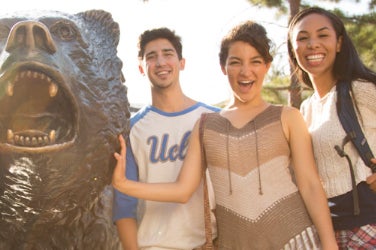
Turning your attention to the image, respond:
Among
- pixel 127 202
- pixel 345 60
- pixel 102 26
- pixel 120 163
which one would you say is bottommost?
pixel 127 202

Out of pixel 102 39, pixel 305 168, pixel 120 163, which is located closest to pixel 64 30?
pixel 102 39

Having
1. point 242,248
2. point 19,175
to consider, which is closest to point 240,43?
point 242,248

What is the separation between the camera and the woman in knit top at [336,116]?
2.25m

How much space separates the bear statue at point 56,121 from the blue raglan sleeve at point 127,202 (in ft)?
1.47

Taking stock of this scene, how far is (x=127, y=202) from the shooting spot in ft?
8.33

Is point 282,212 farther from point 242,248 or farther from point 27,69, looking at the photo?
point 27,69

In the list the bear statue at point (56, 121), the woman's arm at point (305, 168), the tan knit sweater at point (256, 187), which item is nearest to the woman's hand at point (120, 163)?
the bear statue at point (56, 121)

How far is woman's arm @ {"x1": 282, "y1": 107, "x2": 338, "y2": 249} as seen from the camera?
2229 millimetres

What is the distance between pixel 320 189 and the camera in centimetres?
Answer: 227

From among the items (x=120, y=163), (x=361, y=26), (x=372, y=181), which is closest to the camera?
(x=120, y=163)

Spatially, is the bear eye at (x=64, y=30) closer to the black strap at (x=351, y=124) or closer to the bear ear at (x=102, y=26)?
the bear ear at (x=102, y=26)

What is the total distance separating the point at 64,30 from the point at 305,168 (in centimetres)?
128

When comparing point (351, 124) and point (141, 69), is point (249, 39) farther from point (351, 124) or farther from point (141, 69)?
point (141, 69)

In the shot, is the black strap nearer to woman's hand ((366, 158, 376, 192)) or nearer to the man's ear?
woman's hand ((366, 158, 376, 192))
